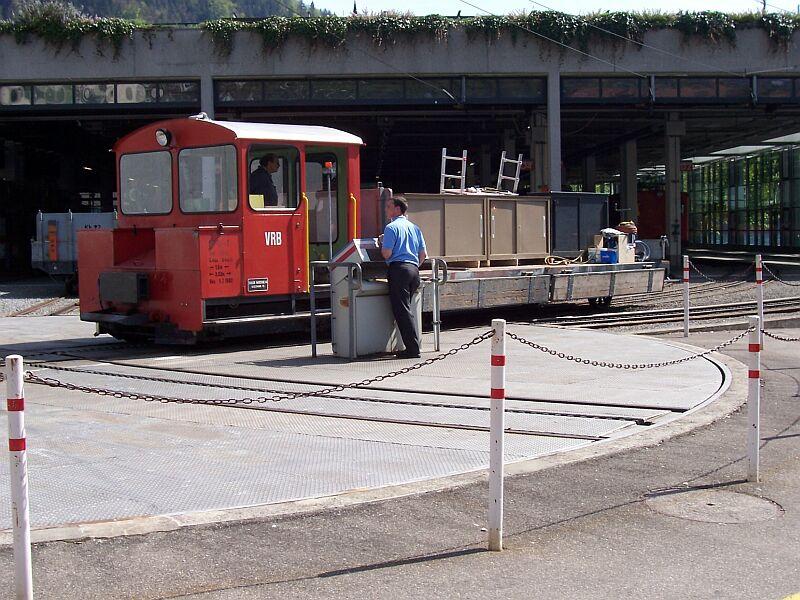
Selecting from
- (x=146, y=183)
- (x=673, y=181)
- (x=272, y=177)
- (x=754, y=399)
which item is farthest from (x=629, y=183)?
(x=754, y=399)

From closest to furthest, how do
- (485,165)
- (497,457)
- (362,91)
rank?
(497,457), (362,91), (485,165)

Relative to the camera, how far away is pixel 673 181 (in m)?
39.1

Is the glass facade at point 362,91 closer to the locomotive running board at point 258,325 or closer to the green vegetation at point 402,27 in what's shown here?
the green vegetation at point 402,27

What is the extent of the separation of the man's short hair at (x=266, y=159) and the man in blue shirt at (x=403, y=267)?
225 centimetres

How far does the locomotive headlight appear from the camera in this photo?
13531 mm

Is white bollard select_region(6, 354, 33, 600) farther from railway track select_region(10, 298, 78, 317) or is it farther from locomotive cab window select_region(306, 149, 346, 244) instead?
railway track select_region(10, 298, 78, 317)

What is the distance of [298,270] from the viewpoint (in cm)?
1359

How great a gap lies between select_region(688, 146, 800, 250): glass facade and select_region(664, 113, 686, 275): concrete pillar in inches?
464

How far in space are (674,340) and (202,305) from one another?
722cm

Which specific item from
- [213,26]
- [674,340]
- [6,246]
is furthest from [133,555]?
[6,246]

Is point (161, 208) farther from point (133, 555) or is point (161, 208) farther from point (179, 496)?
point (133, 555)

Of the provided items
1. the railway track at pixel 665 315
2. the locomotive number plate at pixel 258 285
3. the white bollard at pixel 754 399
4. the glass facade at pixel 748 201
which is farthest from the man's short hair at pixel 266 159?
the glass facade at pixel 748 201

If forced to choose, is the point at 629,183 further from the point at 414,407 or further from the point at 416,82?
the point at 414,407

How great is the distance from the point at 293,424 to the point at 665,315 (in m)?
11.8
